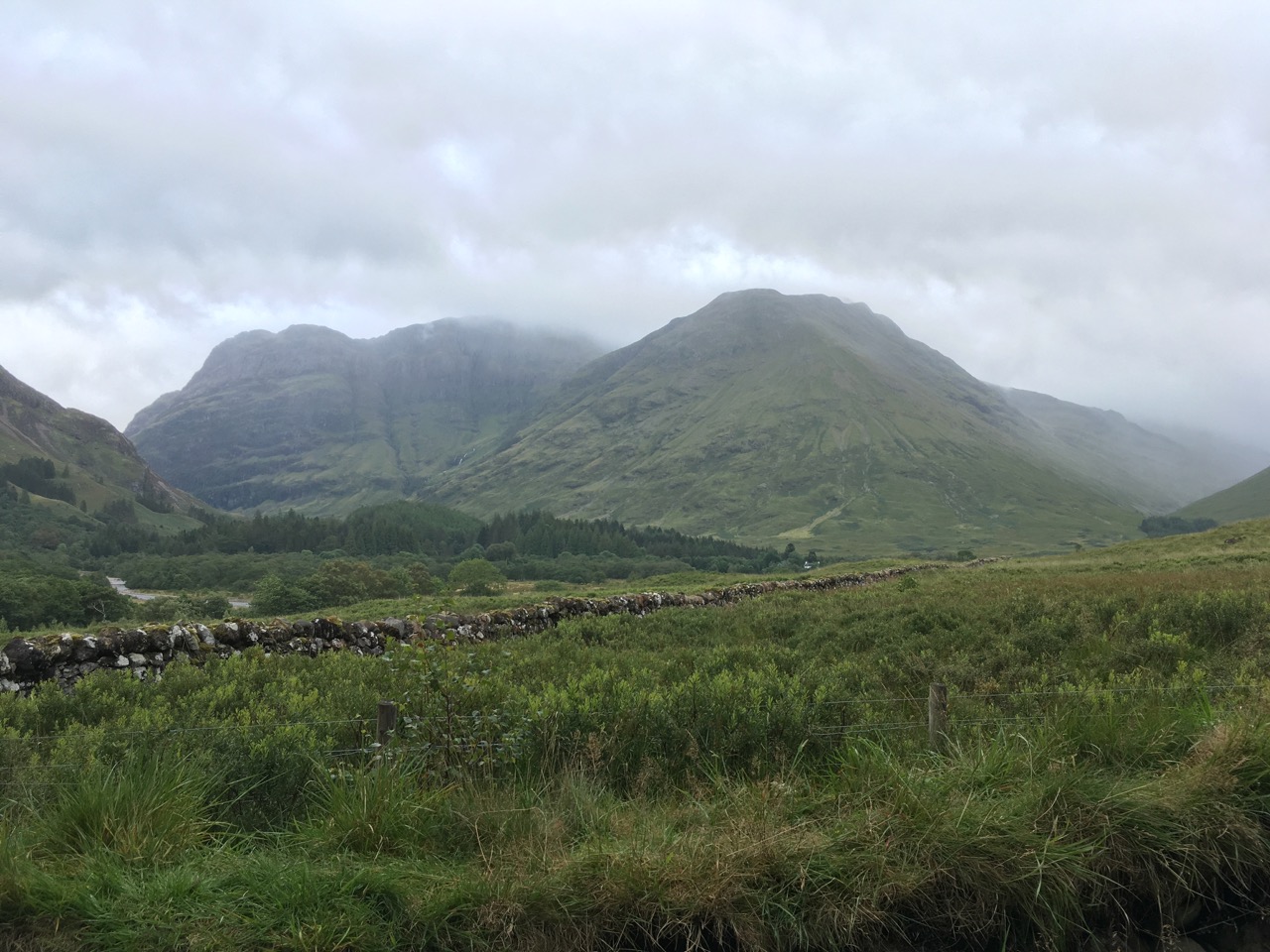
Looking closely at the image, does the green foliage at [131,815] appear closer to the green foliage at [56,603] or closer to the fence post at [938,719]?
the fence post at [938,719]

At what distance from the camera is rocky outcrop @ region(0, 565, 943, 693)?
36.4ft

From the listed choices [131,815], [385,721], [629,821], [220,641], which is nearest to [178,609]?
[220,641]

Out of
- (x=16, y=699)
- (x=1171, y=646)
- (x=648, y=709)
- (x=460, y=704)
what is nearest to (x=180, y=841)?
(x=460, y=704)

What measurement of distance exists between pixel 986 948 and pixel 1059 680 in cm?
729

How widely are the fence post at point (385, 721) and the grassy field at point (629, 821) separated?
0.56 ft

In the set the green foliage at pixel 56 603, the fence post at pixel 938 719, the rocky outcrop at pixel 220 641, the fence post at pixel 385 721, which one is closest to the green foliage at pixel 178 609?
the green foliage at pixel 56 603

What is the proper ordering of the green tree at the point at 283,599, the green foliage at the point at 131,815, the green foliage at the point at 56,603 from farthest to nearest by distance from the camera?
the green tree at the point at 283,599 < the green foliage at the point at 56,603 < the green foliage at the point at 131,815

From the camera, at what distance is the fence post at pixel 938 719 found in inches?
269

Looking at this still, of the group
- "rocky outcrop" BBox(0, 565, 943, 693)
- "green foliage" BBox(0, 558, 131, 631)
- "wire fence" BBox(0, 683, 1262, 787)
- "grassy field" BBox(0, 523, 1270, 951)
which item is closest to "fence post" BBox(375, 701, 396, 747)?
"wire fence" BBox(0, 683, 1262, 787)

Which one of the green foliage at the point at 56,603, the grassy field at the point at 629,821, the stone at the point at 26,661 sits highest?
the stone at the point at 26,661

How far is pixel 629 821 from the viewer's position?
17.8 ft

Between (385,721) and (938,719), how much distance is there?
502 cm

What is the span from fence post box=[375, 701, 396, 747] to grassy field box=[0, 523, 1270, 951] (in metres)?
0.17

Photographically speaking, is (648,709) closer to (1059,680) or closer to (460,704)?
(460,704)
